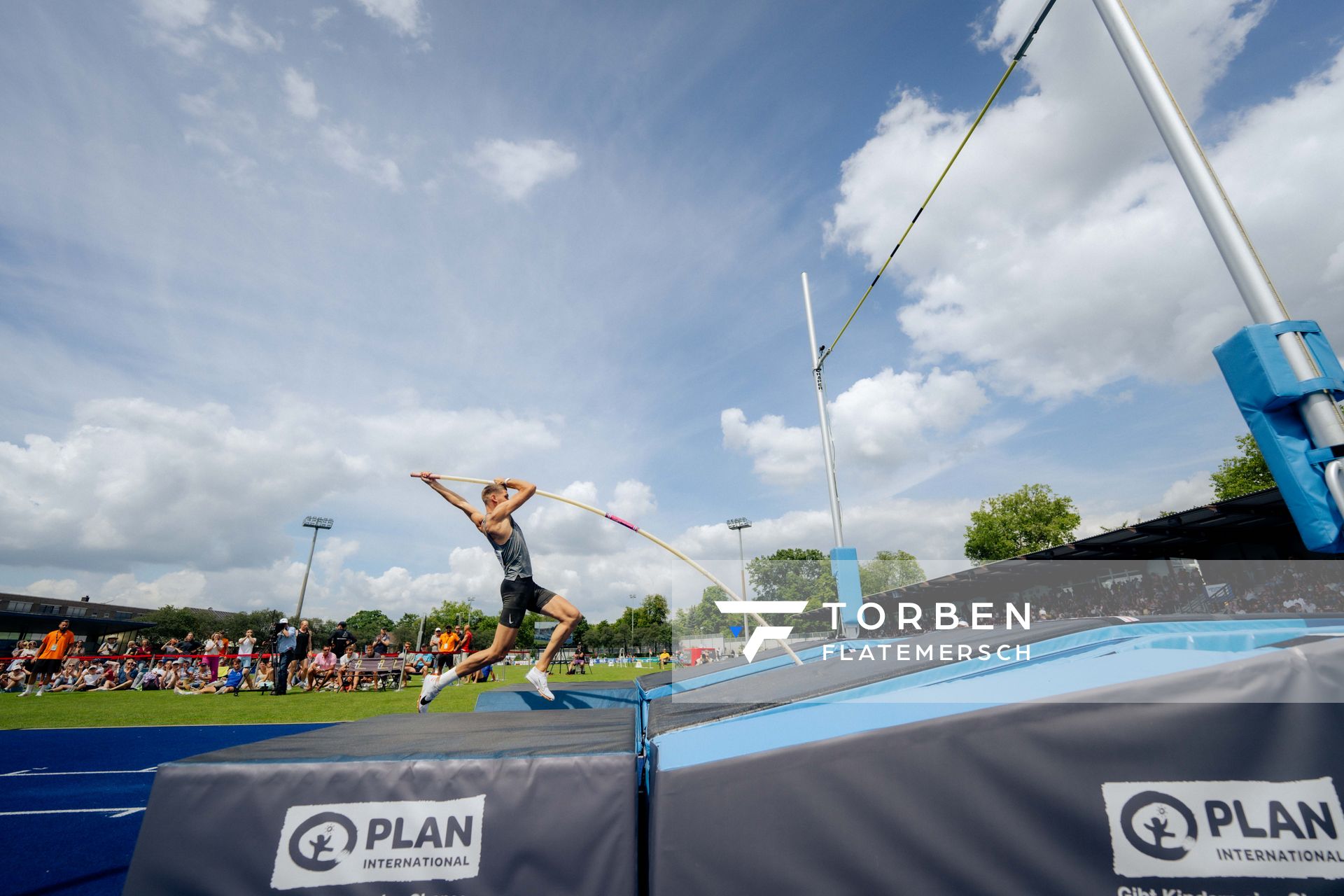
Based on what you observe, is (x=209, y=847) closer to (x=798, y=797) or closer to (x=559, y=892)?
(x=559, y=892)

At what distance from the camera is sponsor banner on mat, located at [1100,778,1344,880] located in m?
1.72

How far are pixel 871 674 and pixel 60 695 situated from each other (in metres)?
17.5

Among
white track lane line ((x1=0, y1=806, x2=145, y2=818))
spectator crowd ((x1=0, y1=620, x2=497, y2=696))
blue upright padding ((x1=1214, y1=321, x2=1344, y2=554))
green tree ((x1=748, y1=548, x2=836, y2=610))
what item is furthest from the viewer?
green tree ((x1=748, y1=548, x2=836, y2=610))

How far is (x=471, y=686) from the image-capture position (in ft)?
50.6

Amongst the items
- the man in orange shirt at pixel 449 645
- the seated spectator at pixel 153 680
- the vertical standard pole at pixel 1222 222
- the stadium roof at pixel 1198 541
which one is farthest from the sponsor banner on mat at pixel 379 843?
the seated spectator at pixel 153 680

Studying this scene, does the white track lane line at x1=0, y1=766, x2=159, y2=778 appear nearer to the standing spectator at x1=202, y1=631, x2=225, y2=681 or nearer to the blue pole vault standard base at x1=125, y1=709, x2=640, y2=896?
the blue pole vault standard base at x1=125, y1=709, x2=640, y2=896

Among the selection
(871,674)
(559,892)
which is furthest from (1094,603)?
(559,892)

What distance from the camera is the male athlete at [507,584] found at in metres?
5.04

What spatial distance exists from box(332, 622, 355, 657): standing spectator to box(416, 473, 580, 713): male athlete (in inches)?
467

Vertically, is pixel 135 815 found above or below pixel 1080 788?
below

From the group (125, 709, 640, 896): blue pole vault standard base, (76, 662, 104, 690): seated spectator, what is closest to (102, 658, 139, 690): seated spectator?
(76, 662, 104, 690): seated spectator

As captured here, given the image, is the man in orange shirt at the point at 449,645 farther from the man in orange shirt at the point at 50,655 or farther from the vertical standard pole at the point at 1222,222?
the vertical standard pole at the point at 1222,222

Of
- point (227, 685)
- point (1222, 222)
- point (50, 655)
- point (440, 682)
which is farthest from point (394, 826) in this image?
point (50, 655)

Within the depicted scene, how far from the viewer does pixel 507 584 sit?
16.9ft
